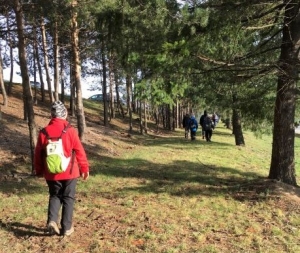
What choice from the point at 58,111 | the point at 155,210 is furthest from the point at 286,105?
the point at 58,111

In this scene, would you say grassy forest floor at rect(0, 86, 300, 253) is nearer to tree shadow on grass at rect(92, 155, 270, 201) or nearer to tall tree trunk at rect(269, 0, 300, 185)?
tree shadow on grass at rect(92, 155, 270, 201)

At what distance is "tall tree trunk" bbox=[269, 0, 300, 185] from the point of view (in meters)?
8.00

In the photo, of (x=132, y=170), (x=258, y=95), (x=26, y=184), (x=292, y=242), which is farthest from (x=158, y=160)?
(x=292, y=242)

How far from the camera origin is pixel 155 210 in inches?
259

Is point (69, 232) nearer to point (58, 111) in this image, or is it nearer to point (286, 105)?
point (58, 111)

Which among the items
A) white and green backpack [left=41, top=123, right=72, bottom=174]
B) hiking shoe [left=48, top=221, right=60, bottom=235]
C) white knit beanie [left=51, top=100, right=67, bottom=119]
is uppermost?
white knit beanie [left=51, top=100, right=67, bottom=119]

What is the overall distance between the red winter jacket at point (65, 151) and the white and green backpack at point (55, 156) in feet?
0.18

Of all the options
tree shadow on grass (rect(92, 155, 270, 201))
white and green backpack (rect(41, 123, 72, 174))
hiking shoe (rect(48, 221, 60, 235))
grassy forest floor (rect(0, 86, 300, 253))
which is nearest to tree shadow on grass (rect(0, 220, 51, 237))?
grassy forest floor (rect(0, 86, 300, 253))

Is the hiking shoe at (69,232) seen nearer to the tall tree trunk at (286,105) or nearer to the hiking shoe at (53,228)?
the hiking shoe at (53,228)

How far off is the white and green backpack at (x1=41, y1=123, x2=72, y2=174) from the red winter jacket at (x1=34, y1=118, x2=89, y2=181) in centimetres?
5

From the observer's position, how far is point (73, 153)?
16.3 ft

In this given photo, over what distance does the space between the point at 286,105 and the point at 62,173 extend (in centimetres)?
548

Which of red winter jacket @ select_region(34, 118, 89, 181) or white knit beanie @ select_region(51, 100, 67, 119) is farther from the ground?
white knit beanie @ select_region(51, 100, 67, 119)

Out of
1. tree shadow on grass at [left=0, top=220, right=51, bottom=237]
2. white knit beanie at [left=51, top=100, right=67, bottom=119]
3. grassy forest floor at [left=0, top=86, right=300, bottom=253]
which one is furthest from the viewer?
tree shadow on grass at [left=0, top=220, right=51, bottom=237]
